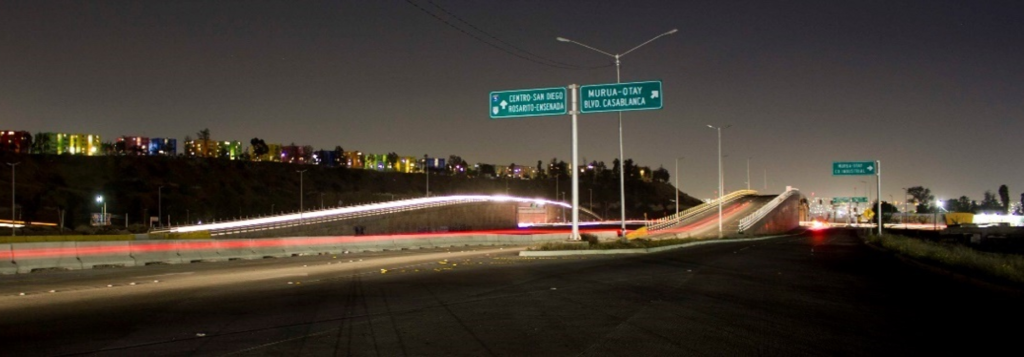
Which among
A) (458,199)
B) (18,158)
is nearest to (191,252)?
(458,199)

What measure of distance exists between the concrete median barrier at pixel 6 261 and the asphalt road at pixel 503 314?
153 centimetres

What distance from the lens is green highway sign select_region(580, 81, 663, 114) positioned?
34.7 m

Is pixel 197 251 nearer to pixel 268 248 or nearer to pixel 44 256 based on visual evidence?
pixel 268 248

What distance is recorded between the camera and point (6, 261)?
2448 cm

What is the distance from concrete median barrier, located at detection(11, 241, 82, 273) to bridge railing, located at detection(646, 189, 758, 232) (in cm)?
5478

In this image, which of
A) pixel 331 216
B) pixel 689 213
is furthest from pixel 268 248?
pixel 689 213

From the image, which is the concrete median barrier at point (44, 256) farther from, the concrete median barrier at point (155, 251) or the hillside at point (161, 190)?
the hillside at point (161, 190)

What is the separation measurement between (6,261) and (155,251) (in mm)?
5972

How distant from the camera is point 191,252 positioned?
31969mm

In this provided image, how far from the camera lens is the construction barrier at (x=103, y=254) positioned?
2722cm

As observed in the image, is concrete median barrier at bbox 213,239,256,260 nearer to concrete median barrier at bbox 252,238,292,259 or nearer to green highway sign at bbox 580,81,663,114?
concrete median barrier at bbox 252,238,292,259

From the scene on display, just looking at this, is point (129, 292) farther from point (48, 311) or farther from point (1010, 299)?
point (1010, 299)

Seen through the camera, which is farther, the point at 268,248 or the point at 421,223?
the point at 421,223

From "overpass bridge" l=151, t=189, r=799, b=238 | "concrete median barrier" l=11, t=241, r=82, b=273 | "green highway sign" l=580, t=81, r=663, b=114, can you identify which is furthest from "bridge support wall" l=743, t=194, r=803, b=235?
"concrete median barrier" l=11, t=241, r=82, b=273
